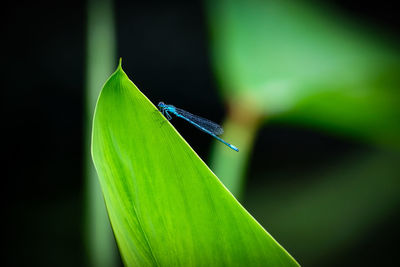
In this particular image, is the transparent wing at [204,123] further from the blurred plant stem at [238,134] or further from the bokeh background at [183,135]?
the bokeh background at [183,135]

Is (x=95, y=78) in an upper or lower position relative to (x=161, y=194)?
upper

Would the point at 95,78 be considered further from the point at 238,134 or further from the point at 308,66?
the point at 308,66

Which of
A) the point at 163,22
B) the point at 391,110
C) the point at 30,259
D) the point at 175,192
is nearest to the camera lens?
the point at 175,192

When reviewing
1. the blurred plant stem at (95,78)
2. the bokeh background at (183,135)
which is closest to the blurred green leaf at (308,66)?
the blurred plant stem at (95,78)

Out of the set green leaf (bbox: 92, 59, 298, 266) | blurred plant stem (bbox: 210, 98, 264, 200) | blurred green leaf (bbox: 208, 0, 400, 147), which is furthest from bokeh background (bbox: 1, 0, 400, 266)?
green leaf (bbox: 92, 59, 298, 266)

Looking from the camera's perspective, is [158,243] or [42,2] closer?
[158,243]

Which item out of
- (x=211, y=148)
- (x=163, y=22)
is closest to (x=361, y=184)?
(x=211, y=148)

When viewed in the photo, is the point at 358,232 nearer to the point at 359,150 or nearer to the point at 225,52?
the point at 359,150

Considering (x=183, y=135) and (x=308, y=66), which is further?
A: (x=183, y=135)

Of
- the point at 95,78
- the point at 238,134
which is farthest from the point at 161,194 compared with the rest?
the point at 238,134
